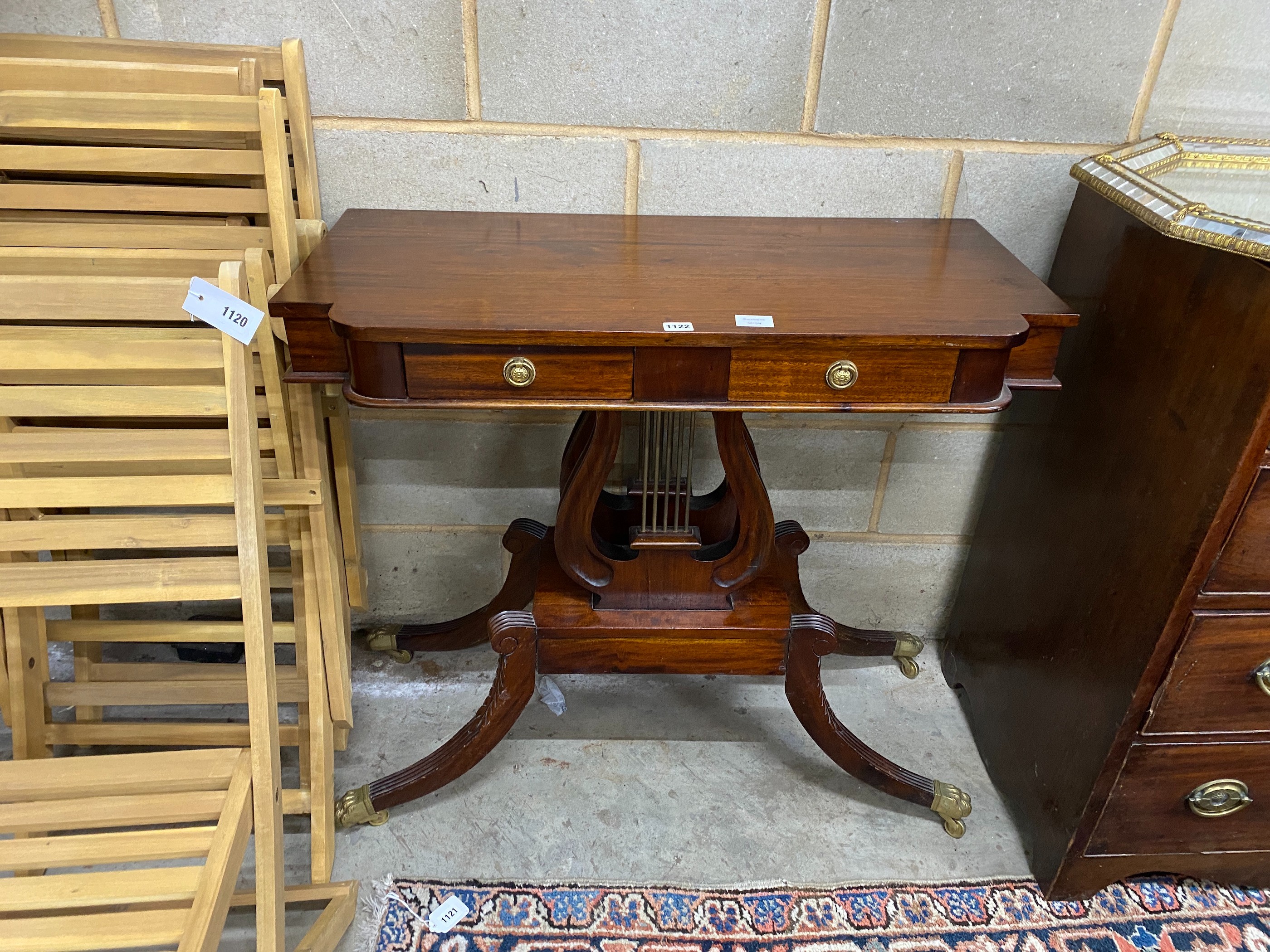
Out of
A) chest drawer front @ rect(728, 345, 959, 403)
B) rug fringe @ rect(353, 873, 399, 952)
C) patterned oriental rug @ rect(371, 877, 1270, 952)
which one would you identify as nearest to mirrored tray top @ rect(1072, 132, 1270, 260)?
chest drawer front @ rect(728, 345, 959, 403)

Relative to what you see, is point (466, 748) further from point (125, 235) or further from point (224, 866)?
point (125, 235)

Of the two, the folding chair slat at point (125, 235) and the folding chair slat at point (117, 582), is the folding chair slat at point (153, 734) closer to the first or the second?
the folding chair slat at point (117, 582)

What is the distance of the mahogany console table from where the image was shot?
3.55 feet

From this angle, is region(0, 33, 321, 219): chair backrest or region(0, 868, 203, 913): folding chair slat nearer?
region(0, 868, 203, 913): folding chair slat

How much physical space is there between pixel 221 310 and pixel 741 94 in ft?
3.02

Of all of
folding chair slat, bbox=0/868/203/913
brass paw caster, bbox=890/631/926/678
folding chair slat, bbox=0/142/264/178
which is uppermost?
folding chair slat, bbox=0/142/264/178

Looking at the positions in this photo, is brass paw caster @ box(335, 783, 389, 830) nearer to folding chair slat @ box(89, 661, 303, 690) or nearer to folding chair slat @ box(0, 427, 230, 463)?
folding chair slat @ box(89, 661, 303, 690)

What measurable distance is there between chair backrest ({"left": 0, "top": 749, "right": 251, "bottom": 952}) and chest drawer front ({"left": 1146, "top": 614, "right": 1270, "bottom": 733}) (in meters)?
1.32

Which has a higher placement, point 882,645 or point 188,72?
point 188,72

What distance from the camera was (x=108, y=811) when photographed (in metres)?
1.10

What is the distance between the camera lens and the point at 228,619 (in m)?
1.86

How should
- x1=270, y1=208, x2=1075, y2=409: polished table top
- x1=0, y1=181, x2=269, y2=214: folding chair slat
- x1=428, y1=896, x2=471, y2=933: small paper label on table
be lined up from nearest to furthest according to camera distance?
1. x1=270, y1=208, x2=1075, y2=409: polished table top
2. x1=0, y1=181, x2=269, y2=214: folding chair slat
3. x1=428, y1=896, x2=471, y2=933: small paper label on table

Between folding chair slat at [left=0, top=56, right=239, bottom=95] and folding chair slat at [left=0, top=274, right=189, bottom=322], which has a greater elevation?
folding chair slat at [left=0, top=56, right=239, bottom=95]

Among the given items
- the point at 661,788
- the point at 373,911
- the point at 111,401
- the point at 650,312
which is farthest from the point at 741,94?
the point at 373,911
